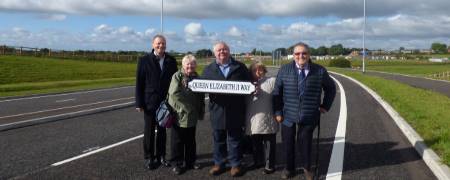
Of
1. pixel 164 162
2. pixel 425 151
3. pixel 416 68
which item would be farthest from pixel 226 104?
pixel 416 68

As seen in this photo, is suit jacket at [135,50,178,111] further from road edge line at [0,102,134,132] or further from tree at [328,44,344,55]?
tree at [328,44,344,55]

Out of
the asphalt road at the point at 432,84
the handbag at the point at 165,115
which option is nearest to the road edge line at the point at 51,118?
the handbag at the point at 165,115

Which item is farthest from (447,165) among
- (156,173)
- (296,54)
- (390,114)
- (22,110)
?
(22,110)

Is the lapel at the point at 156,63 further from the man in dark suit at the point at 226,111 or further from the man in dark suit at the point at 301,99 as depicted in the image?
the man in dark suit at the point at 301,99

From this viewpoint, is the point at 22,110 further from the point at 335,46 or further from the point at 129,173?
the point at 335,46

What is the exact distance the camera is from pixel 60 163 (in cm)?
662

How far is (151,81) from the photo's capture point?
6.16 m

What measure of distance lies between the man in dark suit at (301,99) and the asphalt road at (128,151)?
1.45ft

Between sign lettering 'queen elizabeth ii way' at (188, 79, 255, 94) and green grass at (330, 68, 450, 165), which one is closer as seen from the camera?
sign lettering 'queen elizabeth ii way' at (188, 79, 255, 94)

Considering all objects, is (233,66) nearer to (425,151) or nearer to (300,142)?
(300,142)

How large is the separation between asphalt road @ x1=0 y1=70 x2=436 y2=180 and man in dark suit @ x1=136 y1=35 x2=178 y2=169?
2.07ft

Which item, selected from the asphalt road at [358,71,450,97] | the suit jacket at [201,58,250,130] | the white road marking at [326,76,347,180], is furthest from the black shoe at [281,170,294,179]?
the asphalt road at [358,71,450,97]

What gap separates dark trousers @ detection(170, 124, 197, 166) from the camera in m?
6.19

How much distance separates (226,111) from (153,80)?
1073 mm
